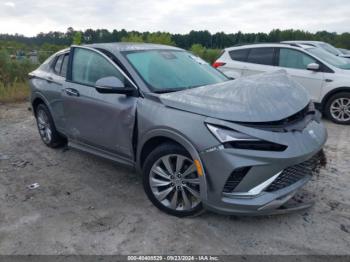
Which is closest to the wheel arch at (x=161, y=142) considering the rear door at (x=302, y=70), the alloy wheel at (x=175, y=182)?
the alloy wheel at (x=175, y=182)

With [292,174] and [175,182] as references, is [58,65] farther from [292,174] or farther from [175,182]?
[292,174]

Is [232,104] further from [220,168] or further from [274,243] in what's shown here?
[274,243]

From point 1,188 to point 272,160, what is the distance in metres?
3.40

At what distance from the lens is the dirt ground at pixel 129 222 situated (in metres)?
2.94

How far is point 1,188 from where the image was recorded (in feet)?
13.9

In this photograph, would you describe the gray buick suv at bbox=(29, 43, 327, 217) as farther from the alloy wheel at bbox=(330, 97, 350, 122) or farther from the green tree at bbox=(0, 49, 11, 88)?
the green tree at bbox=(0, 49, 11, 88)

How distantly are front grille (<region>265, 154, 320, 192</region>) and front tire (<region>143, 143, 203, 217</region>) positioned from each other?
71 centimetres

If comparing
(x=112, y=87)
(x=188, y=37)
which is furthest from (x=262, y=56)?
(x=188, y=37)

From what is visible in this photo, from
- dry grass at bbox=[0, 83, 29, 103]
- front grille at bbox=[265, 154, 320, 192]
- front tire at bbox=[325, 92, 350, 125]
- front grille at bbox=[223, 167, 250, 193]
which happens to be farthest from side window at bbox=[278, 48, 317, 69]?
dry grass at bbox=[0, 83, 29, 103]

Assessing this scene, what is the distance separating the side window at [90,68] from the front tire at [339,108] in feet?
17.5

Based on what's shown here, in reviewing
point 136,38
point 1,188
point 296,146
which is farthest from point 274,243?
point 136,38

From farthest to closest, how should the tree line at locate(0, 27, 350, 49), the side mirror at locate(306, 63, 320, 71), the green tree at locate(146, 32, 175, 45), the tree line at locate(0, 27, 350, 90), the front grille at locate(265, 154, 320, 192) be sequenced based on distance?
the tree line at locate(0, 27, 350, 49) → the green tree at locate(146, 32, 175, 45) → the tree line at locate(0, 27, 350, 90) → the side mirror at locate(306, 63, 320, 71) → the front grille at locate(265, 154, 320, 192)

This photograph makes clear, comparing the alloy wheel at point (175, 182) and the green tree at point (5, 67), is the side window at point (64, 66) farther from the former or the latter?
the green tree at point (5, 67)

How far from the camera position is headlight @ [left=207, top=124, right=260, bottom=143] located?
2803 millimetres
